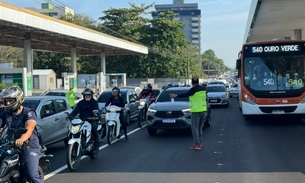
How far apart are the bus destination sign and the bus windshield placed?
0.22 meters

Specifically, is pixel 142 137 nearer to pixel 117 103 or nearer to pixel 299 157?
pixel 117 103

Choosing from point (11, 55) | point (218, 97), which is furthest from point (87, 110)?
point (11, 55)

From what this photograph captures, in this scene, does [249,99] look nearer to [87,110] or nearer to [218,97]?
[87,110]

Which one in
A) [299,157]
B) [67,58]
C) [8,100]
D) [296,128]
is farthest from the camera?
[67,58]

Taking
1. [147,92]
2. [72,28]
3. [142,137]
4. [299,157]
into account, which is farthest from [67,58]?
[299,157]

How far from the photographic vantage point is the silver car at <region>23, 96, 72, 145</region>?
10.3 metres

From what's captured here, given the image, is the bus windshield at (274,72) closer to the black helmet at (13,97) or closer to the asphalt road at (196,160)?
the asphalt road at (196,160)

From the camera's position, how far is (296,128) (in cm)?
1488

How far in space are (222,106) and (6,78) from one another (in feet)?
48.3

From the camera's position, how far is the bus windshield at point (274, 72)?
622 inches

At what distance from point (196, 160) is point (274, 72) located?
8.03 metres

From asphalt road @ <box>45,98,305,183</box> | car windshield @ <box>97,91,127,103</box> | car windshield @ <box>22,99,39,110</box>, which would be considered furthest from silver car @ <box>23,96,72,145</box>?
car windshield @ <box>97,91,127,103</box>

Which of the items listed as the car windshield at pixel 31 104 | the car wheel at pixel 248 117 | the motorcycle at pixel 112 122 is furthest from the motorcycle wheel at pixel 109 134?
the car wheel at pixel 248 117

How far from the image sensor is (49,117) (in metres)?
10.7
